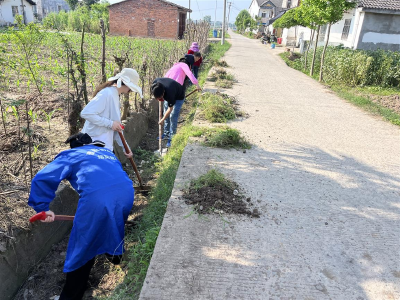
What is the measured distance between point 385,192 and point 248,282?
2533 mm

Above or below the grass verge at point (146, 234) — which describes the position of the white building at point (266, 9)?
above

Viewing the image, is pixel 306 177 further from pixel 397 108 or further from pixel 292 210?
pixel 397 108

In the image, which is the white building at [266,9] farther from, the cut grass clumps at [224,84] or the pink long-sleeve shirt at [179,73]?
the pink long-sleeve shirt at [179,73]

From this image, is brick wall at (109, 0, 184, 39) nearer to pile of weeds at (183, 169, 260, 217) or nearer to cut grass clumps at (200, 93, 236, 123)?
cut grass clumps at (200, 93, 236, 123)

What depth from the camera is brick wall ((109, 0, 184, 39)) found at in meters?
30.2

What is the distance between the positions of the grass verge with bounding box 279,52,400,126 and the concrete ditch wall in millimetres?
7036

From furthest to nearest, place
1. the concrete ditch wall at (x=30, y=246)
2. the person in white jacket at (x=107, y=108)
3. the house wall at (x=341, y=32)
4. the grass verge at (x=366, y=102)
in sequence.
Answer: the house wall at (x=341, y=32), the grass verge at (x=366, y=102), the person in white jacket at (x=107, y=108), the concrete ditch wall at (x=30, y=246)

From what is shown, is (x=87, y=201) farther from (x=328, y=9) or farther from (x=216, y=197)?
(x=328, y=9)

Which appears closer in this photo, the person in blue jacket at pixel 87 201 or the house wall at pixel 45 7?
the person in blue jacket at pixel 87 201

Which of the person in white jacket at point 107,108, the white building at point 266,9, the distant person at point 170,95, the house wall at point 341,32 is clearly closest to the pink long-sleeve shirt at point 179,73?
the distant person at point 170,95

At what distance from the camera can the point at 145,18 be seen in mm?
30812

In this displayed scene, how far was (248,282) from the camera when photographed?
7.57ft

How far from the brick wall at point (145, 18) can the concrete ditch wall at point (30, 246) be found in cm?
2979

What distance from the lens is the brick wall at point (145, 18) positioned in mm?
30250
